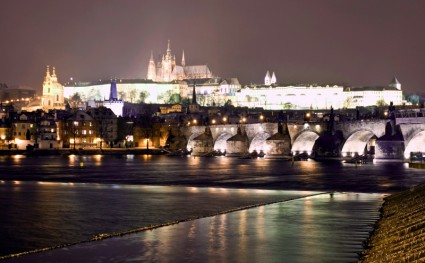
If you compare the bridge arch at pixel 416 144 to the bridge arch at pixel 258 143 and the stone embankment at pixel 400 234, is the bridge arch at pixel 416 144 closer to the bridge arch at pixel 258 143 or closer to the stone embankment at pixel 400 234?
the bridge arch at pixel 258 143

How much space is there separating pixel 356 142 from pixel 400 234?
7576 centimetres

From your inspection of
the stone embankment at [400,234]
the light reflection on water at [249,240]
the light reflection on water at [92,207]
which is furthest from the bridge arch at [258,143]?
the stone embankment at [400,234]

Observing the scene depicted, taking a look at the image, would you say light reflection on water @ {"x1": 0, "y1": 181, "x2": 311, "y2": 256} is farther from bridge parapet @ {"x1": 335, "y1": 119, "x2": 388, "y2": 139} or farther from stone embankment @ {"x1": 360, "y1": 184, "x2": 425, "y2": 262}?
bridge parapet @ {"x1": 335, "y1": 119, "x2": 388, "y2": 139}

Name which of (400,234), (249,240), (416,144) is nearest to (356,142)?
(416,144)

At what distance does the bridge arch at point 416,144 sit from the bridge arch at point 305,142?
23593mm

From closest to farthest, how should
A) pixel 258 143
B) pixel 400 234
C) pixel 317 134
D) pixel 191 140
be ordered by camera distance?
pixel 400 234 → pixel 317 134 → pixel 258 143 → pixel 191 140

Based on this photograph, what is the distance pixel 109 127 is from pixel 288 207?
343ft

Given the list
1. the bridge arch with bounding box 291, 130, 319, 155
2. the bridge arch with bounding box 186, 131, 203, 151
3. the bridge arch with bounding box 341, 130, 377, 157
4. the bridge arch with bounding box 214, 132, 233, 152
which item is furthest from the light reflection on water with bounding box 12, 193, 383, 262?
the bridge arch with bounding box 186, 131, 203, 151

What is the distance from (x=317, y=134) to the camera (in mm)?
95000

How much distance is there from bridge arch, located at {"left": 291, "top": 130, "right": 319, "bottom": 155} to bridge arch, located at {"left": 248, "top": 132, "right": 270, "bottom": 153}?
15.4ft

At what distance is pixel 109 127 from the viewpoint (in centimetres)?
13038

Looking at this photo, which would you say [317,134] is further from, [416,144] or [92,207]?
[92,207]

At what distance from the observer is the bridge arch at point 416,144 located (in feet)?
236

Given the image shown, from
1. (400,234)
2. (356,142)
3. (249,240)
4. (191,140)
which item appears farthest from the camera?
(191,140)
